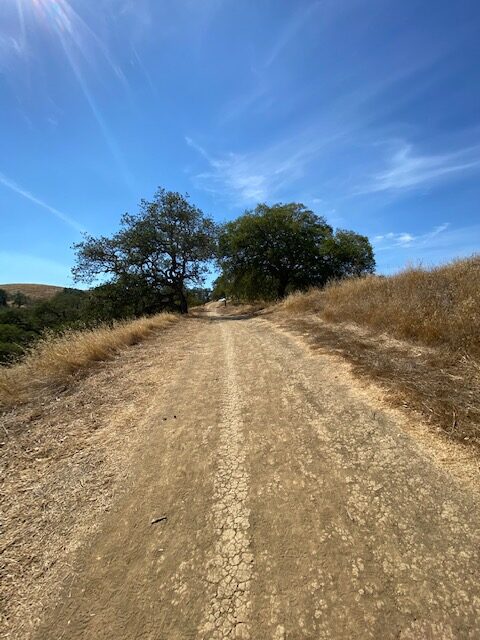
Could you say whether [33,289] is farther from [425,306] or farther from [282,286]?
[425,306]

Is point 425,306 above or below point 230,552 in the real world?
above

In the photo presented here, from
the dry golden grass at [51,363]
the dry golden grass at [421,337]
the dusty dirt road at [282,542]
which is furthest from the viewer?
the dry golden grass at [51,363]

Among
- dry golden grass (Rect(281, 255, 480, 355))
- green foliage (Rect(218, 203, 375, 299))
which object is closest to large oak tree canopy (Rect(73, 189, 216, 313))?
green foliage (Rect(218, 203, 375, 299))

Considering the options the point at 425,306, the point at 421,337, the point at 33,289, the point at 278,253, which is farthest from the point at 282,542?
the point at 33,289

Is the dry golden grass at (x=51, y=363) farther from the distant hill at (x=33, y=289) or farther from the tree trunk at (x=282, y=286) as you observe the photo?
the distant hill at (x=33, y=289)

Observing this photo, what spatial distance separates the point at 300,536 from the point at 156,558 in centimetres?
104

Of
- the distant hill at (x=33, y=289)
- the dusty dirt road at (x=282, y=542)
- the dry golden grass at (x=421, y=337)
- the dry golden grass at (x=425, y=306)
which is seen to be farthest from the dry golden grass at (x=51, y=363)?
the distant hill at (x=33, y=289)

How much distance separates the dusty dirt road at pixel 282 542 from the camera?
185cm

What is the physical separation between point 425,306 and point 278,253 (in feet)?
62.7

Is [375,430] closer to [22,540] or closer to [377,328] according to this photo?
[22,540]

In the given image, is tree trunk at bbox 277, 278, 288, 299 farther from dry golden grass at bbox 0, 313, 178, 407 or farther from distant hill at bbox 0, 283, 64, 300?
A: distant hill at bbox 0, 283, 64, 300

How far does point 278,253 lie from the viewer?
25.9 metres

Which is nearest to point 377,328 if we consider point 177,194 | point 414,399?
point 414,399

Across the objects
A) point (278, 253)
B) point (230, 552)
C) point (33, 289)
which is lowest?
point (230, 552)
